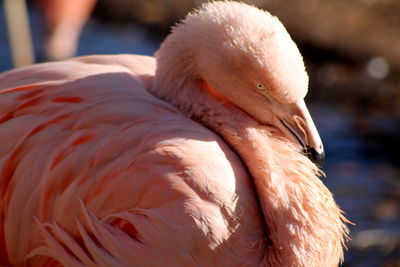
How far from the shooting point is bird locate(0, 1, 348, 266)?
9.82 feet

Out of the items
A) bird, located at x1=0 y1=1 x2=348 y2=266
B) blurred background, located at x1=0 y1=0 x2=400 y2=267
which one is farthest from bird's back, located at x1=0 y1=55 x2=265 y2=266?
blurred background, located at x1=0 y1=0 x2=400 y2=267

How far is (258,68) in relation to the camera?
307 centimetres

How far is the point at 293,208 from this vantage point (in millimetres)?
3088

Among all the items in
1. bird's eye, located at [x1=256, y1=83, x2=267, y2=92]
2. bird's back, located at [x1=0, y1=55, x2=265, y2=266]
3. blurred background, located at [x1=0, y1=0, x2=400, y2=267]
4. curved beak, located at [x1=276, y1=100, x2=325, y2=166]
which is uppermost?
bird's eye, located at [x1=256, y1=83, x2=267, y2=92]

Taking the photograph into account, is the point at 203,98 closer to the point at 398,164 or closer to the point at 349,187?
the point at 349,187

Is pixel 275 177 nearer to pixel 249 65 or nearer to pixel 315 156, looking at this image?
pixel 315 156

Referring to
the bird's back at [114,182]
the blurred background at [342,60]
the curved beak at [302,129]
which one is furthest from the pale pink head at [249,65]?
the blurred background at [342,60]

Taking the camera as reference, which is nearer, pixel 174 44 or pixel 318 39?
pixel 174 44

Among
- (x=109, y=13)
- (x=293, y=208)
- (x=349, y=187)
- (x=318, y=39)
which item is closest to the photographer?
(x=293, y=208)

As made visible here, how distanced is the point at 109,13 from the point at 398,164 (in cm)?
451

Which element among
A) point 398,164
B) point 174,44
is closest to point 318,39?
point 398,164

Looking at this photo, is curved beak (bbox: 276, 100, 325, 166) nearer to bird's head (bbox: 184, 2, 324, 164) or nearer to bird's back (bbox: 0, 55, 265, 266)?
bird's head (bbox: 184, 2, 324, 164)

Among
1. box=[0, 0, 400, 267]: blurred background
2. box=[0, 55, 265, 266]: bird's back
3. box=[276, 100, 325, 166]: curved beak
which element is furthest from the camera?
box=[0, 0, 400, 267]: blurred background

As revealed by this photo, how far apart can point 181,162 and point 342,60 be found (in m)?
4.72
